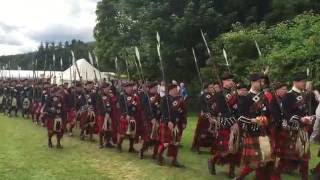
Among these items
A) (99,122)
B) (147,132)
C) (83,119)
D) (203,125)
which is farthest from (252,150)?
(83,119)

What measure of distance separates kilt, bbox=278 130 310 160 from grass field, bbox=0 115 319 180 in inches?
40.3

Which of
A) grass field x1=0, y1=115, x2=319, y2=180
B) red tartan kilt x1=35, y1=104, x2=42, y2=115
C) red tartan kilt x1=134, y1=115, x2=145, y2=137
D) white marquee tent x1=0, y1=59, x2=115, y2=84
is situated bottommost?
grass field x1=0, y1=115, x2=319, y2=180

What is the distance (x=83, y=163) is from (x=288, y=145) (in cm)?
467

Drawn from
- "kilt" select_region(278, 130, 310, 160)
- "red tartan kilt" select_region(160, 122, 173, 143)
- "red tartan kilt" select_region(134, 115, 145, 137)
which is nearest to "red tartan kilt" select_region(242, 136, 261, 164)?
"kilt" select_region(278, 130, 310, 160)

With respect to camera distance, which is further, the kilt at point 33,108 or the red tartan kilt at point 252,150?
the kilt at point 33,108

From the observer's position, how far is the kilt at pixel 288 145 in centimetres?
964

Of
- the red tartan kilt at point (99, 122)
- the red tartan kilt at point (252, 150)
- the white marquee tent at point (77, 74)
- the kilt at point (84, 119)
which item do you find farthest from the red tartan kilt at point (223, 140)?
the white marquee tent at point (77, 74)

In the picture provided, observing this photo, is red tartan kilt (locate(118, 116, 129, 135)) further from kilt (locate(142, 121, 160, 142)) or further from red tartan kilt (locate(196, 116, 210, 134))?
red tartan kilt (locate(196, 116, 210, 134))

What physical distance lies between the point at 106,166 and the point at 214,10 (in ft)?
50.5

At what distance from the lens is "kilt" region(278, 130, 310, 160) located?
9641mm

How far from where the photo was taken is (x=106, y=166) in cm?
1185

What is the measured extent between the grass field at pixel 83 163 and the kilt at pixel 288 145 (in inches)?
40.3

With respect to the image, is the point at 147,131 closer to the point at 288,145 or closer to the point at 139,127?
the point at 139,127

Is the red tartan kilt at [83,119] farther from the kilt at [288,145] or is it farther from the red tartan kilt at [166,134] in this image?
the kilt at [288,145]
